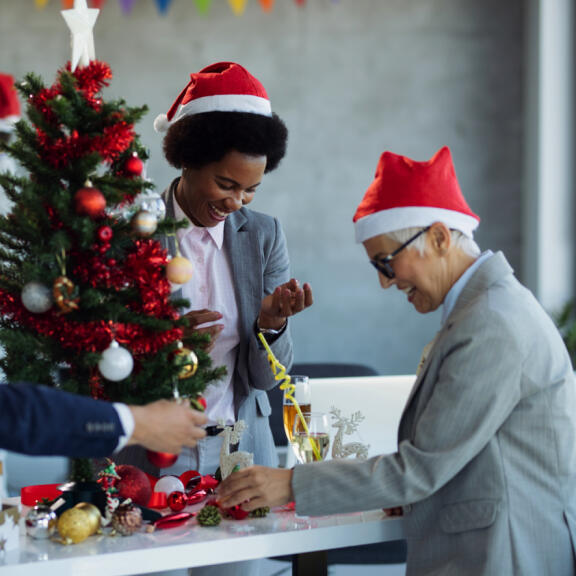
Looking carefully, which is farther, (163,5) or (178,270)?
(163,5)

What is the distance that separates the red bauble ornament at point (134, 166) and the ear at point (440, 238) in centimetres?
63

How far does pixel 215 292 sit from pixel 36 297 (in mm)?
667

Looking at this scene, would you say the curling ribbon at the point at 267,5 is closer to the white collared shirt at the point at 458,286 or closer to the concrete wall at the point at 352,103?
the concrete wall at the point at 352,103

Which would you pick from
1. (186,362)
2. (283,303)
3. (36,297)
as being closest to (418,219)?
(283,303)

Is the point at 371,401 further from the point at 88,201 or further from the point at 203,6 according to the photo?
the point at 203,6

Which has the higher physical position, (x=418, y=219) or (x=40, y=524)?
(x=418, y=219)

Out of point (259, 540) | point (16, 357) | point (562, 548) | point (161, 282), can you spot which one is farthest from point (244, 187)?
point (562, 548)

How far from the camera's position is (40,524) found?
1.56 meters

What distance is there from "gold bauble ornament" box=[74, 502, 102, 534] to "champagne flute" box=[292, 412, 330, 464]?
48 cm

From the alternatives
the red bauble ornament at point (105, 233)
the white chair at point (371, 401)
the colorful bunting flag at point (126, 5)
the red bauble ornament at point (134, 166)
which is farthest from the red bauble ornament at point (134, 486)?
the colorful bunting flag at point (126, 5)

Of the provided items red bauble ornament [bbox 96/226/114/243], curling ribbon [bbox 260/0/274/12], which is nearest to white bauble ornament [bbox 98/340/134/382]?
red bauble ornament [bbox 96/226/114/243]

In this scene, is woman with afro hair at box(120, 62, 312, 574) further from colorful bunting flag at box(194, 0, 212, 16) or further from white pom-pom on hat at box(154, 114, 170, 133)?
colorful bunting flag at box(194, 0, 212, 16)

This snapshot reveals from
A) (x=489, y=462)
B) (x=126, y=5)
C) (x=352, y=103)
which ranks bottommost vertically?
(x=489, y=462)

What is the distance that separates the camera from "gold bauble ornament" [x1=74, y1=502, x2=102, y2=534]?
156 cm
